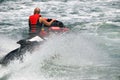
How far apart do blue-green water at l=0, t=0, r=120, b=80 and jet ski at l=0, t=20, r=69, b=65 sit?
0.19 metres

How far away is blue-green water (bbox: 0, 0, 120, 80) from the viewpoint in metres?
12.2

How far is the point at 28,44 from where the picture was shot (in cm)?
1320

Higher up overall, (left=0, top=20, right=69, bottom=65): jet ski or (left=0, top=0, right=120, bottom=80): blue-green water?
(left=0, top=20, right=69, bottom=65): jet ski

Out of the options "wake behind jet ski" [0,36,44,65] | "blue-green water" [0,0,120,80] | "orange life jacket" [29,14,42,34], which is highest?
"orange life jacket" [29,14,42,34]

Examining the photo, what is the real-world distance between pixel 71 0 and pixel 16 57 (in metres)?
23.9

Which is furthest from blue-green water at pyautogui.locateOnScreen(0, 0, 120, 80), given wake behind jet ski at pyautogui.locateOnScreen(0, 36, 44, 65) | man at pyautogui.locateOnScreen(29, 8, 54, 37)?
man at pyautogui.locateOnScreen(29, 8, 54, 37)

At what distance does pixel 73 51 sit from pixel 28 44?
7.72 feet

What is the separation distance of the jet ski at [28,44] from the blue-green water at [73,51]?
190 mm

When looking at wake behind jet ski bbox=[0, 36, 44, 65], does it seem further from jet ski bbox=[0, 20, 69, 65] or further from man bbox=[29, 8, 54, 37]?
A: man bbox=[29, 8, 54, 37]

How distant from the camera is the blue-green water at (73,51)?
12.2m

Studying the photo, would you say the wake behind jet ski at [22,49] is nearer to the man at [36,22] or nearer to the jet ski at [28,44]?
the jet ski at [28,44]

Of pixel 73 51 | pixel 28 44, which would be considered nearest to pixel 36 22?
pixel 28 44

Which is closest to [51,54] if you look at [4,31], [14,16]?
[4,31]

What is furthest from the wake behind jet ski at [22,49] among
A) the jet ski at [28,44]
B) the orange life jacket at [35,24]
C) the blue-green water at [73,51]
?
the orange life jacket at [35,24]
